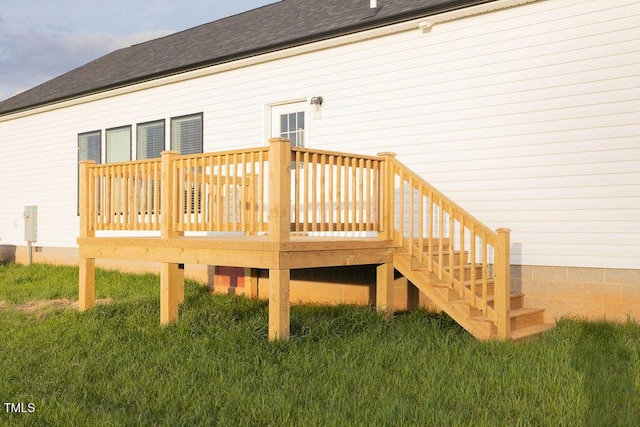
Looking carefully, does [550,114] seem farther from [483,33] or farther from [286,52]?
[286,52]

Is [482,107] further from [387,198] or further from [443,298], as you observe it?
[443,298]

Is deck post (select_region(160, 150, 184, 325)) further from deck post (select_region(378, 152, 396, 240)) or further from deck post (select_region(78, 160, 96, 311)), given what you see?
deck post (select_region(378, 152, 396, 240))

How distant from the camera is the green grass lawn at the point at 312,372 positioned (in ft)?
15.6

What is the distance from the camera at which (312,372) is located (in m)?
5.90

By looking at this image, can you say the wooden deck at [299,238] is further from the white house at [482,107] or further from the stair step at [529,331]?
the white house at [482,107]

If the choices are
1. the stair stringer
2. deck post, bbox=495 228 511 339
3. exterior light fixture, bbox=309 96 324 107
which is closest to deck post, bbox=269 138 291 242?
the stair stringer

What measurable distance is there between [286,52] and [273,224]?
15.1ft

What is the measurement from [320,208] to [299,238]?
0.50 metres

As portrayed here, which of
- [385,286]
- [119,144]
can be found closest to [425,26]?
[385,286]

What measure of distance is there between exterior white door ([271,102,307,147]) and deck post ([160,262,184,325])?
3.35m

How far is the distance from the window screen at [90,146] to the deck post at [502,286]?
1018 centimetres

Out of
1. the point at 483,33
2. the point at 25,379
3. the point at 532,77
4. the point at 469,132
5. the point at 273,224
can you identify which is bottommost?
the point at 25,379

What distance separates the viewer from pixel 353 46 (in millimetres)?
10055

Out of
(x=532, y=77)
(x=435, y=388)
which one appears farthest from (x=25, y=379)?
(x=532, y=77)
